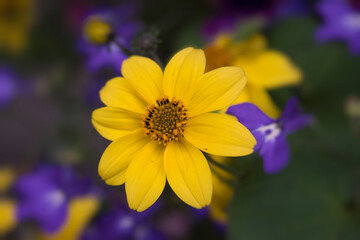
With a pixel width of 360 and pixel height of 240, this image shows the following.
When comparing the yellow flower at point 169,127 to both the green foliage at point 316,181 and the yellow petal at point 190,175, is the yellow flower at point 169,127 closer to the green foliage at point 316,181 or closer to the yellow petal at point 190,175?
the yellow petal at point 190,175

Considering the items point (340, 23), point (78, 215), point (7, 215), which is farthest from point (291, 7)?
point (7, 215)

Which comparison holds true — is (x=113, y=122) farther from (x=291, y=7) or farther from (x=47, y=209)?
(x=291, y=7)

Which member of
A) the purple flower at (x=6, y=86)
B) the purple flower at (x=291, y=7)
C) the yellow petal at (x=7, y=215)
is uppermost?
the purple flower at (x=291, y=7)

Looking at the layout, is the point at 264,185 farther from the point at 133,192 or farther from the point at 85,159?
the point at 85,159

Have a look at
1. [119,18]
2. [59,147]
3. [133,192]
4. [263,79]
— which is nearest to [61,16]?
[119,18]

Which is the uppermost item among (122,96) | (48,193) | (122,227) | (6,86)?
(122,96)

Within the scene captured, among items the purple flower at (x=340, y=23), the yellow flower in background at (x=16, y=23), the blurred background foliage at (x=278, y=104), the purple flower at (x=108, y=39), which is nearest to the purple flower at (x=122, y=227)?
the blurred background foliage at (x=278, y=104)
